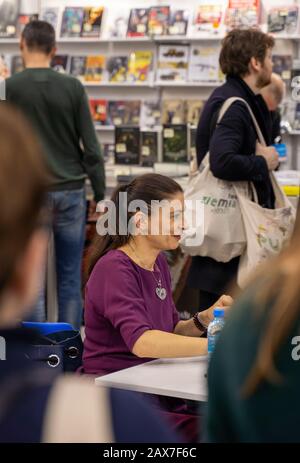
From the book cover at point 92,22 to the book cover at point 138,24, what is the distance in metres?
0.30

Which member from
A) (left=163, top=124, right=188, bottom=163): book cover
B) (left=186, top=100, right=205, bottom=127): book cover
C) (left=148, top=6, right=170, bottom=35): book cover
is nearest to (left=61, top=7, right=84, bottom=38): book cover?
(left=148, top=6, right=170, bottom=35): book cover

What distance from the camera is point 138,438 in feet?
2.93

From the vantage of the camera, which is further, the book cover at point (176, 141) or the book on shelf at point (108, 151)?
the book on shelf at point (108, 151)

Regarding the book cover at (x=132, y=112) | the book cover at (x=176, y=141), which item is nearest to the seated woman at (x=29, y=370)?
the book cover at (x=176, y=141)

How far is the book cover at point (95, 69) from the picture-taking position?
304 inches

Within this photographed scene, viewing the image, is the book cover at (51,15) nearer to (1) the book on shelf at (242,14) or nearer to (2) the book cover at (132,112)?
(2) the book cover at (132,112)

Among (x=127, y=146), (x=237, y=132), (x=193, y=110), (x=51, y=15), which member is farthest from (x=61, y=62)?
(x=237, y=132)

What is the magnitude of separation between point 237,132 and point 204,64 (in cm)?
386

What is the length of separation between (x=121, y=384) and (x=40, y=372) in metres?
1.62

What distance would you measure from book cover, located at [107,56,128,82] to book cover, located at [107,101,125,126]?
8.5 inches

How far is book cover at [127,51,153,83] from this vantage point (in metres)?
7.57

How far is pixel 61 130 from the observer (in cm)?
460
